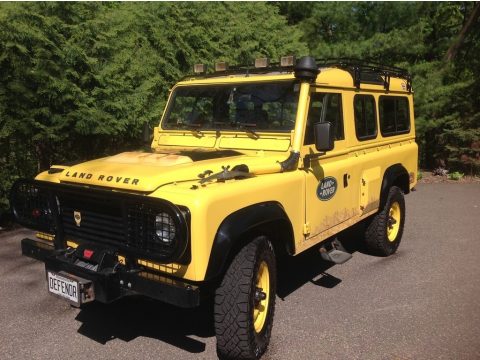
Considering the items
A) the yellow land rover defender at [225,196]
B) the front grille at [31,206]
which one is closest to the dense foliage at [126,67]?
the yellow land rover defender at [225,196]

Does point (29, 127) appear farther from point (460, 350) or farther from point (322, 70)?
point (460, 350)

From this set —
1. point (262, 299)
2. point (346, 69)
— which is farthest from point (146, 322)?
point (346, 69)

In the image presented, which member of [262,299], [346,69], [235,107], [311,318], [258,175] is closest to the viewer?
[262,299]

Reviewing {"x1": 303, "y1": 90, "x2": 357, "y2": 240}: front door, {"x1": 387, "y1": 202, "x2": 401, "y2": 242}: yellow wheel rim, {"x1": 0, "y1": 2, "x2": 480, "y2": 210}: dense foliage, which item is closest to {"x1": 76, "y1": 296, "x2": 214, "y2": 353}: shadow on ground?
{"x1": 303, "y1": 90, "x2": 357, "y2": 240}: front door

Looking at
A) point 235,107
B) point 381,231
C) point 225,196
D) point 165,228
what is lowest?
point 381,231

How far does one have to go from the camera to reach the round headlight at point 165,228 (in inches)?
107

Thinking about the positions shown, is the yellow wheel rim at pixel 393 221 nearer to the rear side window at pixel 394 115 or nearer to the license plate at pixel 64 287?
the rear side window at pixel 394 115

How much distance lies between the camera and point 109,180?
120 inches

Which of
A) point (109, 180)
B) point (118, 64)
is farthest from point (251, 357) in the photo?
point (118, 64)

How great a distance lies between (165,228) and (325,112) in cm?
202

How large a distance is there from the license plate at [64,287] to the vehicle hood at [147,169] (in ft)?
2.17

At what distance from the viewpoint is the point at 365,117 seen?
486cm

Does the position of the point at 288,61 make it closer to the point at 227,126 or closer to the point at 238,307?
the point at 227,126

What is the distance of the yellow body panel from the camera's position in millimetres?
2783
